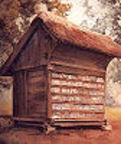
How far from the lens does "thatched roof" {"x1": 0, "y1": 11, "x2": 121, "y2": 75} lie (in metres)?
10.9

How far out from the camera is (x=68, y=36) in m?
11.1

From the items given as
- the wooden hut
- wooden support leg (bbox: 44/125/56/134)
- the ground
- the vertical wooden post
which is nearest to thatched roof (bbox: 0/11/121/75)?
the wooden hut

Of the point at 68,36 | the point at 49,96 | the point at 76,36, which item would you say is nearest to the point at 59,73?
the point at 49,96

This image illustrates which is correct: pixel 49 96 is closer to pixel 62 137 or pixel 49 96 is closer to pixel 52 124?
pixel 52 124

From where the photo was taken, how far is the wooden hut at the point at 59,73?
11172 millimetres

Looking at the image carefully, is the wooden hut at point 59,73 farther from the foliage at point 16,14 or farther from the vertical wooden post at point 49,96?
the foliage at point 16,14

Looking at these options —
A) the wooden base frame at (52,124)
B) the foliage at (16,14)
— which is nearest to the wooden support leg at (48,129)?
the wooden base frame at (52,124)

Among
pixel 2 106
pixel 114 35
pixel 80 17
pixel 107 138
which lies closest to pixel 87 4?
pixel 80 17

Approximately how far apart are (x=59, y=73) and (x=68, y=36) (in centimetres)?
163

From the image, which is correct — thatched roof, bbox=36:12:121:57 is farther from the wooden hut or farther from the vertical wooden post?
the vertical wooden post

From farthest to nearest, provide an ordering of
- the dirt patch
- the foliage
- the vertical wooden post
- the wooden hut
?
the foliage, the wooden hut, the vertical wooden post, the dirt patch

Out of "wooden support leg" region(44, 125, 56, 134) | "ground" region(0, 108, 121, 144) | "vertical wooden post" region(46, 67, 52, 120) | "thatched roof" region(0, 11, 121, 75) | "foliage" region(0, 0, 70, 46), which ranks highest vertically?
"foliage" region(0, 0, 70, 46)

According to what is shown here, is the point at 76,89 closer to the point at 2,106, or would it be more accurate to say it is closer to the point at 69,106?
the point at 69,106

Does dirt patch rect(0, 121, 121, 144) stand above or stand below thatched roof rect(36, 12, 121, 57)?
below
